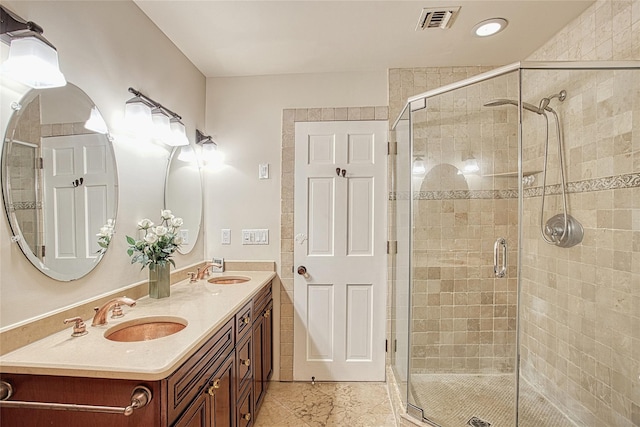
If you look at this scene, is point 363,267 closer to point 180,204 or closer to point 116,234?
point 180,204

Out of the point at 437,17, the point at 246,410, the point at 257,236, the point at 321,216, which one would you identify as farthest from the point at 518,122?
the point at 246,410

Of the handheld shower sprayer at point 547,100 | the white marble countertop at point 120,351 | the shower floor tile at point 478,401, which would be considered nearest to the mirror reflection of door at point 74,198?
the white marble countertop at point 120,351

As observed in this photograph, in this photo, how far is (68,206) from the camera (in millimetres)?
1238

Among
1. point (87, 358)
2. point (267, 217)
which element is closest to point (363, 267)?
point (267, 217)

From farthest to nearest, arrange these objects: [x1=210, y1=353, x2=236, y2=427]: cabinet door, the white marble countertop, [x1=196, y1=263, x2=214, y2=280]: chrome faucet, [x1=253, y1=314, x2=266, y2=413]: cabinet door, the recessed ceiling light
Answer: [x1=196, y1=263, x2=214, y2=280]: chrome faucet, [x1=253, y1=314, x2=266, y2=413]: cabinet door, the recessed ceiling light, [x1=210, y1=353, x2=236, y2=427]: cabinet door, the white marble countertop

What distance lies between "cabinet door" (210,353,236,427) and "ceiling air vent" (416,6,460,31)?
7.11 ft

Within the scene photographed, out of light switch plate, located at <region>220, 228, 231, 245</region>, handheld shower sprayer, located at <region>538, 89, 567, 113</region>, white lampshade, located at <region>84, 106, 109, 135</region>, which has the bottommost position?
light switch plate, located at <region>220, 228, 231, 245</region>

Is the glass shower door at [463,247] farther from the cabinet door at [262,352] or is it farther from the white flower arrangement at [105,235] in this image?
the white flower arrangement at [105,235]

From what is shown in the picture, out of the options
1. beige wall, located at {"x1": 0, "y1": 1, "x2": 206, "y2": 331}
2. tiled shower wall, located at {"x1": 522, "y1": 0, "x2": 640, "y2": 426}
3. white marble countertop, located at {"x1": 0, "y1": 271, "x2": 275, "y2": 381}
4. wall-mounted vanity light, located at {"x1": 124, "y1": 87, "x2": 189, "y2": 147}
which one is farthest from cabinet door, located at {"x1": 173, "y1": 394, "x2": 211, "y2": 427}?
tiled shower wall, located at {"x1": 522, "y1": 0, "x2": 640, "y2": 426}

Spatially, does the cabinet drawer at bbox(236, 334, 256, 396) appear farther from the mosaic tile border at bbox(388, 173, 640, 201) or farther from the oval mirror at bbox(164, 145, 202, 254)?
the mosaic tile border at bbox(388, 173, 640, 201)

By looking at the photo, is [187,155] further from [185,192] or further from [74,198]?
[74,198]

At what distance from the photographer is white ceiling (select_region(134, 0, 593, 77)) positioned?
1703mm

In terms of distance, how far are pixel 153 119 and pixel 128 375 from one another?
1423 millimetres

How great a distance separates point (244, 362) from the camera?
1709mm
